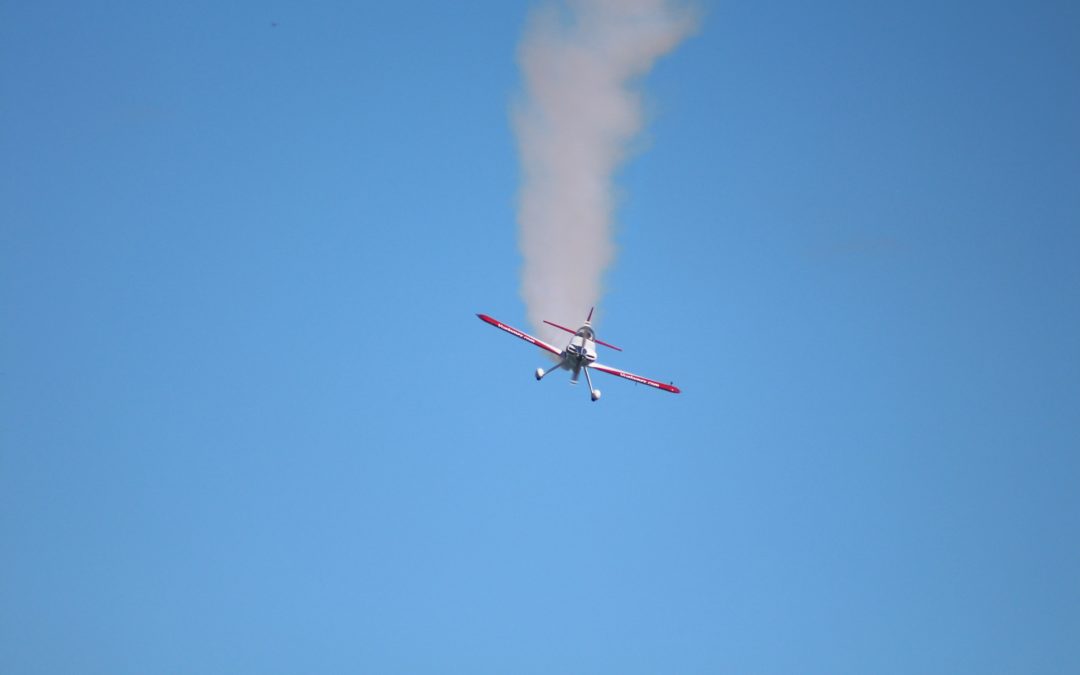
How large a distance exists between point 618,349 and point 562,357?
2.61 m

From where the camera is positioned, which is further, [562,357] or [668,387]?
[668,387]

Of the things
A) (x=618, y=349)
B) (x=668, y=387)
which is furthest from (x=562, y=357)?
(x=668, y=387)

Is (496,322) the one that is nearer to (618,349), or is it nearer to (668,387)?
(618,349)

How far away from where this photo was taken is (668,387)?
72.4 metres

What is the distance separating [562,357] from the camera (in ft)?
221

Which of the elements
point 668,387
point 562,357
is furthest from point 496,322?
point 668,387

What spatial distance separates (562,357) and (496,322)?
3394 mm

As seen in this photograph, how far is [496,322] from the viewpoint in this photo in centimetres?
6712

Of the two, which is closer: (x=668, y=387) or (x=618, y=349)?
(x=618, y=349)

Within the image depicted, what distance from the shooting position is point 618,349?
67.9 metres

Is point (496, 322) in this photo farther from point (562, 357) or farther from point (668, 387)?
point (668, 387)

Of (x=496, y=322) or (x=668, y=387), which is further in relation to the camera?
(x=668, y=387)

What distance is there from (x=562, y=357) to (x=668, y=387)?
7.31 meters
